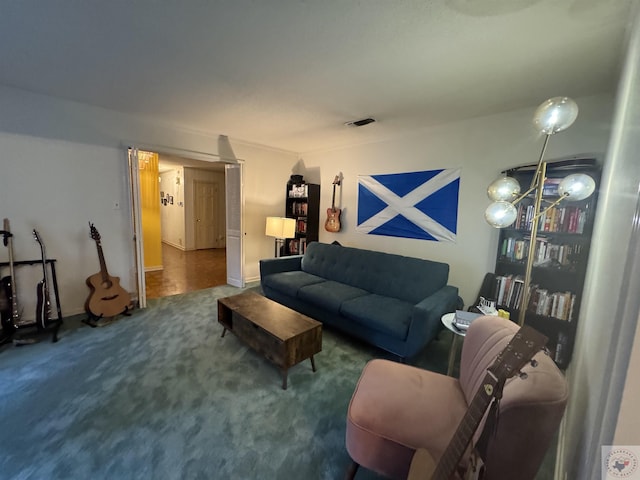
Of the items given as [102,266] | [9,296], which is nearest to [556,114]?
[102,266]

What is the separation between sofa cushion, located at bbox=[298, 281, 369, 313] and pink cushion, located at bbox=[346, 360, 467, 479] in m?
1.24

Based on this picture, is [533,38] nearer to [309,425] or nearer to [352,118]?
[352,118]

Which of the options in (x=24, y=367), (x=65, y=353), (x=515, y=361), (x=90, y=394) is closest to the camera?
(x=515, y=361)

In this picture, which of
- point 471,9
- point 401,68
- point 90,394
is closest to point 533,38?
point 471,9

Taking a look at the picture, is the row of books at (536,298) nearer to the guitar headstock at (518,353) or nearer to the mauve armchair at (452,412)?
the mauve armchair at (452,412)

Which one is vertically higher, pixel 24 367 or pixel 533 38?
pixel 533 38

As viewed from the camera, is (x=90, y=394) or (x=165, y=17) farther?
(x=90, y=394)

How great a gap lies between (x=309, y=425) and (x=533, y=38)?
2660mm

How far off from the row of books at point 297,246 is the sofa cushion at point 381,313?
79.8 inches

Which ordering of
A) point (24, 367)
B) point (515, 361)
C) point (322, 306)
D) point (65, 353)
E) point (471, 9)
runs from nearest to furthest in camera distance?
point (515, 361), point (471, 9), point (24, 367), point (65, 353), point (322, 306)

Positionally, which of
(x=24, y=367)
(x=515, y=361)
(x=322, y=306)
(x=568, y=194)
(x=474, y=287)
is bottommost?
(x=24, y=367)

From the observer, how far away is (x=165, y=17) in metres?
1.49

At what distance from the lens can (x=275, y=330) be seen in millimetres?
2027

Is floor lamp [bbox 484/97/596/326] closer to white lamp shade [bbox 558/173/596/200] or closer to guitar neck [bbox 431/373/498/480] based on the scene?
white lamp shade [bbox 558/173/596/200]
